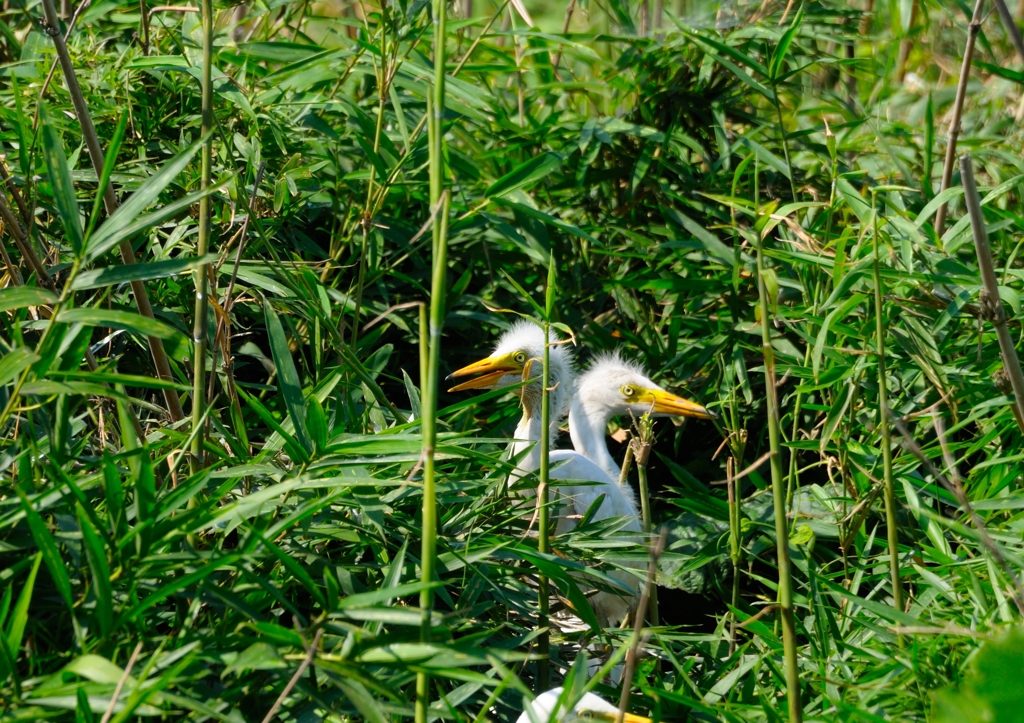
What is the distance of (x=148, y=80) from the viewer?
2.33 meters

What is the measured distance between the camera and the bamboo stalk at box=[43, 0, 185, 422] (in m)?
1.37

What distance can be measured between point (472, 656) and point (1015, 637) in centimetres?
50

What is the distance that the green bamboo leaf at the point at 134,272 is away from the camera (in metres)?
1.12

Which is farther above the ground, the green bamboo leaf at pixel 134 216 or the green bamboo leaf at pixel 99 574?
the green bamboo leaf at pixel 134 216

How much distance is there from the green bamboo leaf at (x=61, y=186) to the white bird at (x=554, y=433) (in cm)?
107

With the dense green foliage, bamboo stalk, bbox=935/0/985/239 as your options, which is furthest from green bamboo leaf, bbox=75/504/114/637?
bamboo stalk, bbox=935/0/985/239

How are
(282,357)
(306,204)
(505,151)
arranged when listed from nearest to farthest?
1. (282,357)
2. (306,204)
3. (505,151)

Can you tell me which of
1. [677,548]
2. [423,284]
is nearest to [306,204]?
[423,284]

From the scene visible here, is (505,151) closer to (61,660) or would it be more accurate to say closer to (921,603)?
(921,603)

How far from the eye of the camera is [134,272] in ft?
3.78

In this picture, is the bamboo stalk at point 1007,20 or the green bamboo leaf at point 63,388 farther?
the bamboo stalk at point 1007,20

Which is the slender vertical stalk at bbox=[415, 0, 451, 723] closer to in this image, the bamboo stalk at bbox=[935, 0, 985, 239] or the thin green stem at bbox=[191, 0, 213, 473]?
the thin green stem at bbox=[191, 0, 213, 473]

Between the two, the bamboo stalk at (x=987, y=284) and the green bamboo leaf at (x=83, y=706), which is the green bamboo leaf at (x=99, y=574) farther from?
the bamboo stalk at (x=987, y=284)

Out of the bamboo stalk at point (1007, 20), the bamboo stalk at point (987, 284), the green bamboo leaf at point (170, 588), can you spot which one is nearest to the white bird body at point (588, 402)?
the bamboo stalk at point (987, 284)
